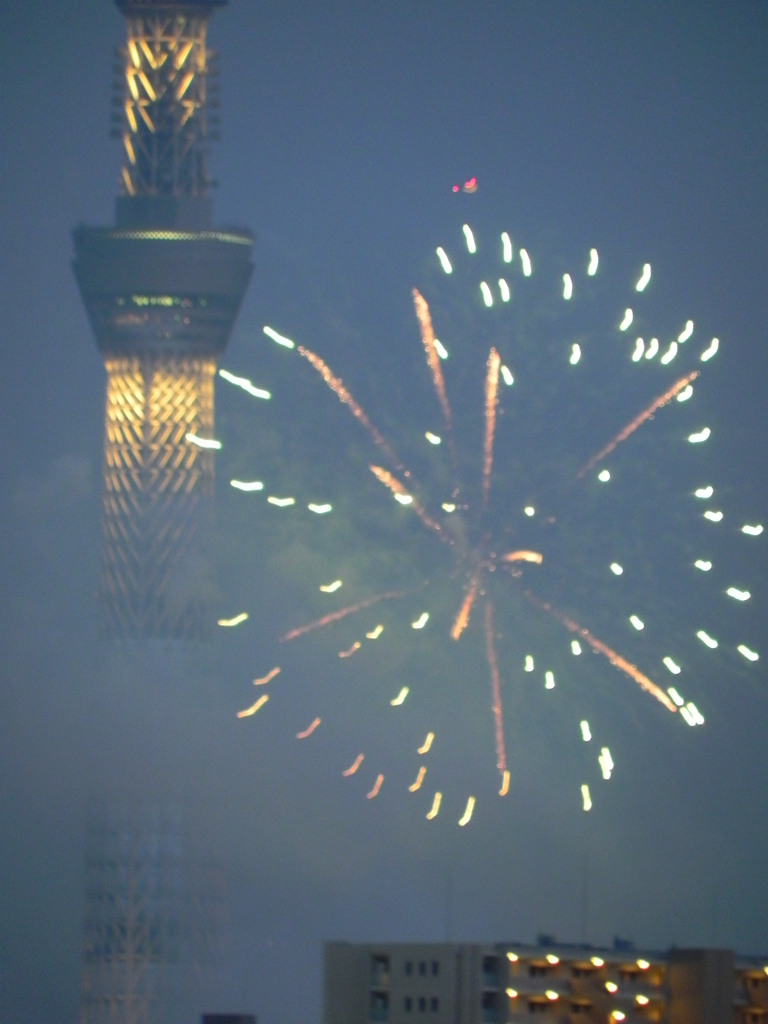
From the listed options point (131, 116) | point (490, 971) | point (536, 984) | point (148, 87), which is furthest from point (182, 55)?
point (490, 971)

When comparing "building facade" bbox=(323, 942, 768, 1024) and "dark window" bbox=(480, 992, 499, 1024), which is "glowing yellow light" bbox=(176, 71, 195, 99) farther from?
"dark window" bbox=(480, 992, 499, 1024)

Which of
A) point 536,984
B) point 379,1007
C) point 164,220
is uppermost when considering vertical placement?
point 164,220

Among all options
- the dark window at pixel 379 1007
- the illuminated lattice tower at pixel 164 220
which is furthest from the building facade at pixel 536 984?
the illuminated lattice tower at pixel 164 220

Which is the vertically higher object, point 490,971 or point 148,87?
point 148,87

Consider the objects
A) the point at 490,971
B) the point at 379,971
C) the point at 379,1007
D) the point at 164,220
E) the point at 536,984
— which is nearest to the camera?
the point at 379,1007

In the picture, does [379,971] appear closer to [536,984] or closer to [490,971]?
[490,971]

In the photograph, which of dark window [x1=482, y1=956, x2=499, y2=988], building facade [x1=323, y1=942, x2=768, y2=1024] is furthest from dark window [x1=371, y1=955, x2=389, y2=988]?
dark window [x1=482, y1=956, x2=499, y2=988]

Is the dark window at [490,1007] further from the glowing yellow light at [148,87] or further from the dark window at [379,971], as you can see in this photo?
the glowing yellow light at [148,87]
